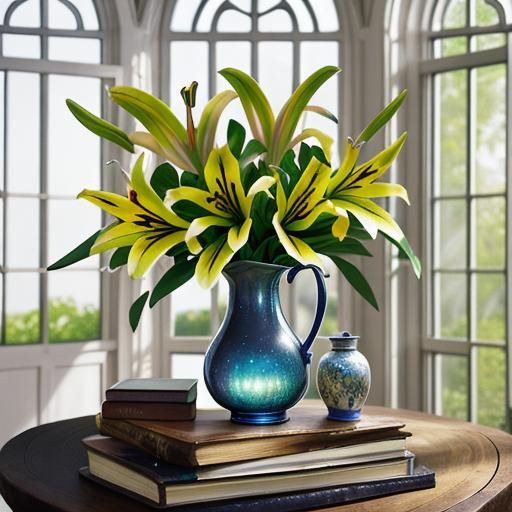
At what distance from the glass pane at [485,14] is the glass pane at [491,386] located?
4.97ft

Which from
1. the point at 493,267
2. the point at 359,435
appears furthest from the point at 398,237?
the point at 493,267

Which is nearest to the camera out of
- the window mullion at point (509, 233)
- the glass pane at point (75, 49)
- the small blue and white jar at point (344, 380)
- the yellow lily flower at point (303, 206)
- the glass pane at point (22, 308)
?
the yellow lily flower at point (303, 206)

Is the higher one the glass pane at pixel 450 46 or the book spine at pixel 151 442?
the glass pane at pixel 450 46

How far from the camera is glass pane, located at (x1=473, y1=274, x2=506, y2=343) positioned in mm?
3889

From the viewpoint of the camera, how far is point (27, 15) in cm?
405

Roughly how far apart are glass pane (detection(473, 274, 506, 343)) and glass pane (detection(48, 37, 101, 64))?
84.2 inches

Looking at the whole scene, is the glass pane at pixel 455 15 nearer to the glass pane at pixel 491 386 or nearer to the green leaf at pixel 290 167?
the glass pane at pixel 491 386

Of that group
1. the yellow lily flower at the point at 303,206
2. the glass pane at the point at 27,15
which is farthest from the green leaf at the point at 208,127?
the glass pane at the point at 27,15

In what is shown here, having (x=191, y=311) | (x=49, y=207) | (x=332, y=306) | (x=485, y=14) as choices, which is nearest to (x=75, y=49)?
(x=49, y=207)

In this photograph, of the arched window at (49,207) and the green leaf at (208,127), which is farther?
the arched window at (49,207)

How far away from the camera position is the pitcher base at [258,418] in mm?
1565

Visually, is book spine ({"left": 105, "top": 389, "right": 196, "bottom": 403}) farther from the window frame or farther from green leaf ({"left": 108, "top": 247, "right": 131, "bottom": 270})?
the window frame

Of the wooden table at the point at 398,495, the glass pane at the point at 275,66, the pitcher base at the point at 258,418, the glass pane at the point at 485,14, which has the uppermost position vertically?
the glass pane at the point at 485,14

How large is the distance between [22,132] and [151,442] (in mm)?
2859
